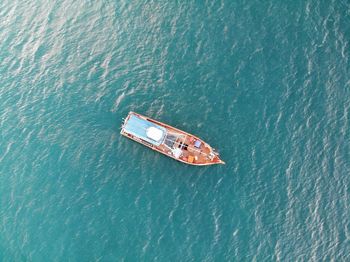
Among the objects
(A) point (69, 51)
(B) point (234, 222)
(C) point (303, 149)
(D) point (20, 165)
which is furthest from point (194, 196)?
(A) point (69, 51)

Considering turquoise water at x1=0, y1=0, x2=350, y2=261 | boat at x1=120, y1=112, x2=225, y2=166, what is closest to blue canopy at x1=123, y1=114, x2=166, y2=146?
boat at x1=120, y1=112, x2=225, y2=166

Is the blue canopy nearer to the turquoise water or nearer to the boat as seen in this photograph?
the boat

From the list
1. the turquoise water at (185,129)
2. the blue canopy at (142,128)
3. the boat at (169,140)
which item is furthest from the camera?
the blue canopy at (142,128)

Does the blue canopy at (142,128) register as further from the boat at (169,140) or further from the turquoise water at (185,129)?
the turquoise water at (185,129)

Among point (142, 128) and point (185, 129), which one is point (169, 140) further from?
point (142, 128)

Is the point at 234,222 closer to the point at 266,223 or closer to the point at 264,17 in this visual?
the point at 266,223

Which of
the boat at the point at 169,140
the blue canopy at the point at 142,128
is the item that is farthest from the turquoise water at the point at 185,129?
the blue canopy at the point at 142,128
